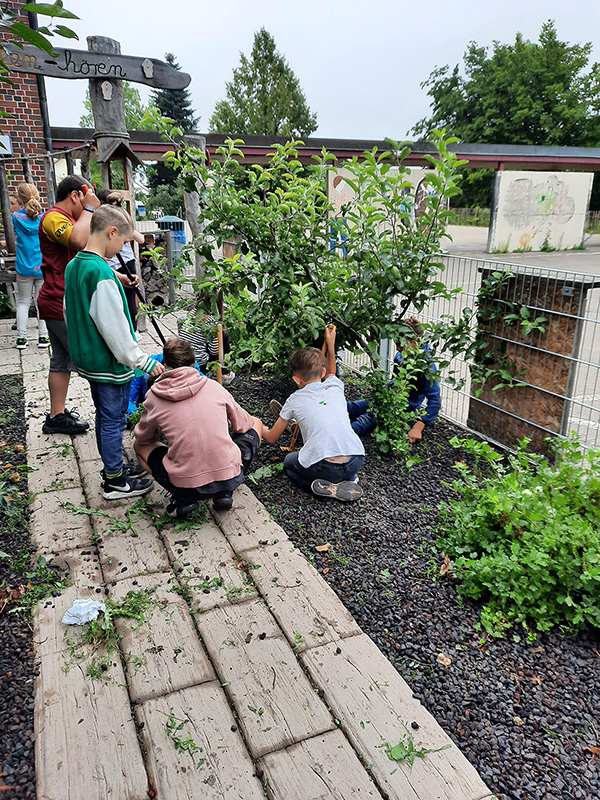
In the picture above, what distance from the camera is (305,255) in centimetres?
424

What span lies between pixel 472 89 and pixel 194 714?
4831 centimetres

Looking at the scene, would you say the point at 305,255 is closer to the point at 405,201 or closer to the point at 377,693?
the point at 405,201

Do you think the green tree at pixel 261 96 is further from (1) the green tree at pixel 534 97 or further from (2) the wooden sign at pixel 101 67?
(2) the wooden sign at pixel 101 67

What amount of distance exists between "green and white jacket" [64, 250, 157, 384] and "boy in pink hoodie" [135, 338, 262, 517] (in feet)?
0.82

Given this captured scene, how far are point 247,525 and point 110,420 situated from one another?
1.05 meters

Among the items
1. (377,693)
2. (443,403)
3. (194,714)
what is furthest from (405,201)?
(194,714)

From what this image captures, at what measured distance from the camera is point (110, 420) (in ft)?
11.4

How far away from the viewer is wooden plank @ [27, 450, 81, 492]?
3738mm

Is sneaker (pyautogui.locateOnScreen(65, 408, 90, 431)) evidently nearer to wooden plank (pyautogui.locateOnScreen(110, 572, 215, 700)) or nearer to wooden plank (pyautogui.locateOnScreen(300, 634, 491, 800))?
wooden plank (pyautogui.locateOnScreen(110, 572, 215, 700))

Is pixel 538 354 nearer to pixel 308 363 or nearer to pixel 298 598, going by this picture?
pixel 308 363

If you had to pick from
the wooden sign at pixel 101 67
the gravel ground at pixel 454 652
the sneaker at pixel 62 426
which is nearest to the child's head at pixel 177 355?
the gravel ground at pixel 454 652

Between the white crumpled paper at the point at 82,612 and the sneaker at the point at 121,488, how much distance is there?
1.02 metres

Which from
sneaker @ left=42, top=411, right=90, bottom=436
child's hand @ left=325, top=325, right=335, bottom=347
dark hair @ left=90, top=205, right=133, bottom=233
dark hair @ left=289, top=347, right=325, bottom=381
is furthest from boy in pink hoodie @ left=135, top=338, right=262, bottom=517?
sneaker @ left=42, top=411, right=90, bottom=436

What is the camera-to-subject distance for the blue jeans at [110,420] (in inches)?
136
